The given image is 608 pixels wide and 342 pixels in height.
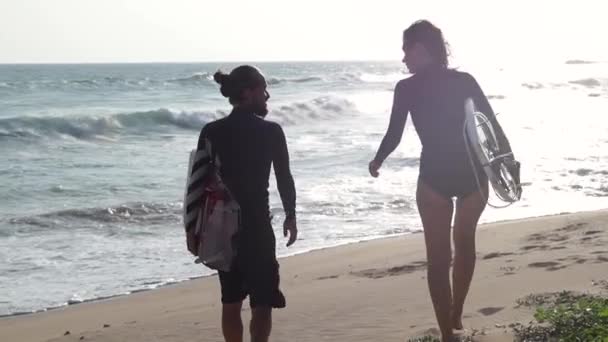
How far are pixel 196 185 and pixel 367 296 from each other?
2531 millimetres

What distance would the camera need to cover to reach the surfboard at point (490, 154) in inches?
163

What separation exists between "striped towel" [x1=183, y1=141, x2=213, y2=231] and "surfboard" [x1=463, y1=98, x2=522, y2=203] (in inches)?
47.9

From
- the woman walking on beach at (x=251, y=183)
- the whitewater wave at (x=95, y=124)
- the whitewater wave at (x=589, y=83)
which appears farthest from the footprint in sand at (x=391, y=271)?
the whitewater wave at (x=589, y=83)

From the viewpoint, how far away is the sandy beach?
5117mm

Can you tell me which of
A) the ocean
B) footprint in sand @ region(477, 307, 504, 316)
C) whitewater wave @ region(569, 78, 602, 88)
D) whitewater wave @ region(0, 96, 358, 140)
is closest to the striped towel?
the ocean

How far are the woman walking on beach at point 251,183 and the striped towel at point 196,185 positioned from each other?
5cm

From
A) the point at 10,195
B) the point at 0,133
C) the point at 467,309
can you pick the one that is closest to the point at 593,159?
the point at 10,195

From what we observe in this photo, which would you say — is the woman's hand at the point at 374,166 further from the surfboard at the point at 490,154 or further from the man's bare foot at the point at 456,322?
the man's bare foot at the point at 456,322

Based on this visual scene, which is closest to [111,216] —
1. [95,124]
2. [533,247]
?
A: [533,247]

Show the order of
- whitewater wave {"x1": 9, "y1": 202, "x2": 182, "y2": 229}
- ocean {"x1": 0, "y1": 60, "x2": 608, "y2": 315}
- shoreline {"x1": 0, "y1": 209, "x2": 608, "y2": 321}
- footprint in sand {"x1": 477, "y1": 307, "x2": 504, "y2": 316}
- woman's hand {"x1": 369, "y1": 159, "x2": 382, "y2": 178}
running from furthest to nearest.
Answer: whitewater wave {"x1": 9, "y1": 202, "x2": 182, "y2": 229} → ocean {"x1": 0, "y1": 60, "x2": 608, "y2": 315} → shoreline {"x1": 0, "y1": 209, "x2": 608, "y2": 321} → footprint in sand {"x1": 477, "y1": 307, "x2": 504, "y2": 316} → woman's hand {"x1": 369, "y1": 159, "x2": 382, "y2": 178}

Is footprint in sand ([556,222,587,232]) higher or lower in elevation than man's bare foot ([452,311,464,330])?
lower

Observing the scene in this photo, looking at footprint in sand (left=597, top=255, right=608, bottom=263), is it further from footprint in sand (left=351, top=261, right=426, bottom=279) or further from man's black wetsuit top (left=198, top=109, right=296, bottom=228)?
man's black wetsuit top (left=198, top=109, right=296, bottom=228)

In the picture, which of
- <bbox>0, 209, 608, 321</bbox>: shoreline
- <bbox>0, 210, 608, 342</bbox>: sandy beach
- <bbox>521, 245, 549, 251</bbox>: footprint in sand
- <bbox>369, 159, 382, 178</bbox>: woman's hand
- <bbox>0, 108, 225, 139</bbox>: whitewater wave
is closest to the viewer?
<bbox>369, 159, 382, 178</bbox>: woman's hand

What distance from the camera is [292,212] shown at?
3918 millimetres
